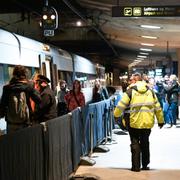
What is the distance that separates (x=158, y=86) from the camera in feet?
67.4

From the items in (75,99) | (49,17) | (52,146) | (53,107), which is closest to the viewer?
(52,146)

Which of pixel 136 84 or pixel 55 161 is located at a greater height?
pixel 136 84

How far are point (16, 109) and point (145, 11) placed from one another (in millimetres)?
7848

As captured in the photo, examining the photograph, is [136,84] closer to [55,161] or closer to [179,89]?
[55,161]

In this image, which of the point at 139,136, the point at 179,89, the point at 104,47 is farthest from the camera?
the point at 104,47

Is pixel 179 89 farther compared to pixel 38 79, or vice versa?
pixel 179 89

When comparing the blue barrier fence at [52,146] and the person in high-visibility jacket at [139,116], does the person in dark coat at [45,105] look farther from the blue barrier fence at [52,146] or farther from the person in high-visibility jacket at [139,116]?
the person in high-visibility jacket at [139,116]

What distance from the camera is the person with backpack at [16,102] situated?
284 inches

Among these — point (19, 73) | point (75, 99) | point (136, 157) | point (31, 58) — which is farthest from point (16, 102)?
point (31, 58)

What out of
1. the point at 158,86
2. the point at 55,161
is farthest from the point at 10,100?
the point at 158,86

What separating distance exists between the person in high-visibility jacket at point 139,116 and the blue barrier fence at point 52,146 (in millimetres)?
1007

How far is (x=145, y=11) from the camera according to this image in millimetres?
14117

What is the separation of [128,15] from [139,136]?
612 cm

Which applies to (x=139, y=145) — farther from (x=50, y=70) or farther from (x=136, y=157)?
(x=50, y=70)
